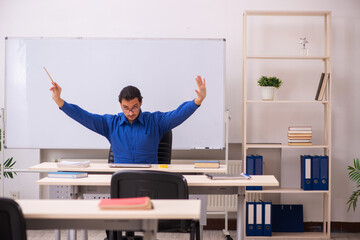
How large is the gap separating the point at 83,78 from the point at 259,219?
221 cm

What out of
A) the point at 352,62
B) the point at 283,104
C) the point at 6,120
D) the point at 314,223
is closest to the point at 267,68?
the point at 283,104

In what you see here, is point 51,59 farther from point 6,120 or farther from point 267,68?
point 267,68

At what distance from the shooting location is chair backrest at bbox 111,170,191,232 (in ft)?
8.59

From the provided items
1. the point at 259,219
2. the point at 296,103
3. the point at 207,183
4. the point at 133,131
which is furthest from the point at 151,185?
the point at 296,103

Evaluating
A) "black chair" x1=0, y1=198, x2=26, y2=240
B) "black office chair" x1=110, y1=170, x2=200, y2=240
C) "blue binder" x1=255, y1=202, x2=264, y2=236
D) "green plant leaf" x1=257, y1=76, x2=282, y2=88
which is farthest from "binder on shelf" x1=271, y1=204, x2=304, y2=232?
"black chair" x1=0, y1=198, x2=26, y2=240

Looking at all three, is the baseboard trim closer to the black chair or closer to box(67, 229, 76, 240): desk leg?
box(67, 229, 76, 240): desk leg

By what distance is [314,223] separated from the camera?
5.09 metres

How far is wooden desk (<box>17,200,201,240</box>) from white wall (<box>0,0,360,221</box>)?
3.06 metres

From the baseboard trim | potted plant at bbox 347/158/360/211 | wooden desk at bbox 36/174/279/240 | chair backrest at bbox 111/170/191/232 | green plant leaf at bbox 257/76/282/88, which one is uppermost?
green plant leaf at bbox 257/76/282/88

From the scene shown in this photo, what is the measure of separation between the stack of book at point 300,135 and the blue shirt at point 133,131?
1.38 m

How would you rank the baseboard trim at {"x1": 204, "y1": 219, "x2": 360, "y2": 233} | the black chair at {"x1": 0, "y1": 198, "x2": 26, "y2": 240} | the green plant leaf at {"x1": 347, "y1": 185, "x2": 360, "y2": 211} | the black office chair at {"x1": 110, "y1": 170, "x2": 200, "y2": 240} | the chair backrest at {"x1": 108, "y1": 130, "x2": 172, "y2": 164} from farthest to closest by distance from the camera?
1. the baseboard trim at {"x1": 204, "y1": 219, "x2": 360, "y2": 233}
2. the green plant leaf at {"x1": 347, "y1": 185, "x2": 360, "y2": 211}
3. the chair backrest at {"x1": 108, "y1": 130, "x2": 172, "y2": 164}
4. the black office chair at {"x1": 110, "y1": 170, "x2": 200, "y2": 240}
5. the black chair at {"x1": 0, "y1": 198, "x2": 26, "y2": 240}

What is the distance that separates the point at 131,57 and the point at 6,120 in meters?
1.39

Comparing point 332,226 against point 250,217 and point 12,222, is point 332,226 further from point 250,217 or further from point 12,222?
point 12,222

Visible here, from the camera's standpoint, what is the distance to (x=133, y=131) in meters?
3.87
